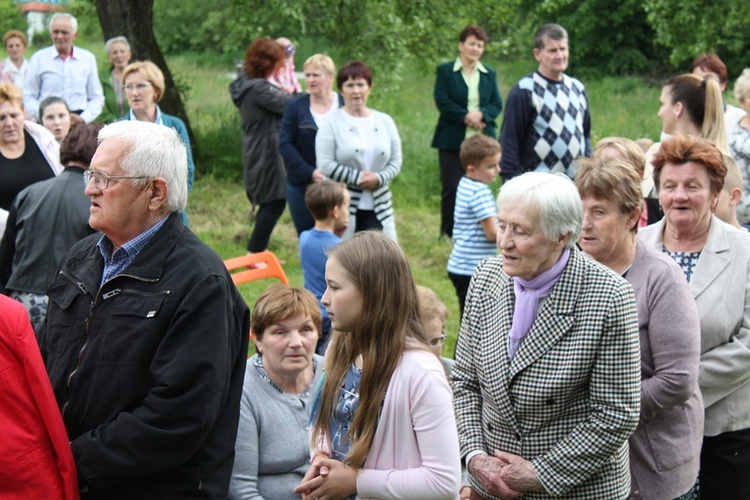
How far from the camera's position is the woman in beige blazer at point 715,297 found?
3893 millimetres

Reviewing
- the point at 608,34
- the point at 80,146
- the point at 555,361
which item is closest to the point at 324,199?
the point at 80,146

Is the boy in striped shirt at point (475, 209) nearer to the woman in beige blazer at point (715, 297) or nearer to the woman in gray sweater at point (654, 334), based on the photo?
the woman in beige blazer at point (715, 297)

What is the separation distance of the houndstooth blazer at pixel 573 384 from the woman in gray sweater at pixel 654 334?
23 centimetres

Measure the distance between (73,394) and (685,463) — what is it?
225 cm

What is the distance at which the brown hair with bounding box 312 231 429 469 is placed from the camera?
10.00 feet

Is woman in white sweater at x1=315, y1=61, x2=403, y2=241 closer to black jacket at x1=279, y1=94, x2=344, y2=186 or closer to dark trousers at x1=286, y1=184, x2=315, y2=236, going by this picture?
black jacket at x1=279, y1=94, x2=344, y2=186

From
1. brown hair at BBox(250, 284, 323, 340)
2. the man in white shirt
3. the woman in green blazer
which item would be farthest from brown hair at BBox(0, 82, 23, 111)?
the woman in green blazer

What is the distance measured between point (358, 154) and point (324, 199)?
1.31 m

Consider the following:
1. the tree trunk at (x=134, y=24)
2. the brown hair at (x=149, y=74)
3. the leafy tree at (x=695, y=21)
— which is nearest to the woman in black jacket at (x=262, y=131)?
the brown hair at (x=149, y=74)

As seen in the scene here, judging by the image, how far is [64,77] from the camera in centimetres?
1037

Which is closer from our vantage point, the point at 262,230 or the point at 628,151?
the point at 628,151

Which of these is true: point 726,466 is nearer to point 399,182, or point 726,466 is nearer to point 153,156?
point 153,156

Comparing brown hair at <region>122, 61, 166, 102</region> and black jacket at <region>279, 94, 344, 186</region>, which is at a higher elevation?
brown hair at <region>122, 61, 166, 102</region>

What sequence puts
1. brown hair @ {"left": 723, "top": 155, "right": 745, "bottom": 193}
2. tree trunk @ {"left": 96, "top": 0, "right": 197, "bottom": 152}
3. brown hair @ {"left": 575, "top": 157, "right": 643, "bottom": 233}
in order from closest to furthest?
brown hair @ {"left": 575, "top": 157, "right": 643, "bottom": 233} → brown hair @ {"left": 723, "top": 155, "right": 745, "bottom": 193} → tree trunk @ {"left": 96, "top": 0, "right": 197, "bottom": 152}
